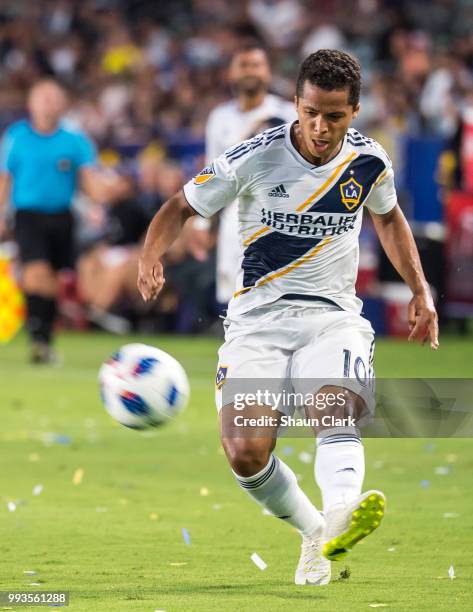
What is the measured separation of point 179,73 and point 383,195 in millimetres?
15912

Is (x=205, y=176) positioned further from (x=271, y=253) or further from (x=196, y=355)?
(x=196, y=355)

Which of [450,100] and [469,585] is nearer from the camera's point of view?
[469,585]

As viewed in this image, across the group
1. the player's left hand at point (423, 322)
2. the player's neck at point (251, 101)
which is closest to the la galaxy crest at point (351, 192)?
the player's left hand at point (423, 322)

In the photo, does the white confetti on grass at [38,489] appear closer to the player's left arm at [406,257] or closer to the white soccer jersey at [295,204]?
the white soccer jersey at [295,204]

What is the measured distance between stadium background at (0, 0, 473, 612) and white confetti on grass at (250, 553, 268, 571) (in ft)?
0.13

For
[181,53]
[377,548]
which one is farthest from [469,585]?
[181,53]

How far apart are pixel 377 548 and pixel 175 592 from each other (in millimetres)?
1277

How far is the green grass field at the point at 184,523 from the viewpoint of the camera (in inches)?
207

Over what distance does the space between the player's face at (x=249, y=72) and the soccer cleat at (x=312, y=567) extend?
5.18m

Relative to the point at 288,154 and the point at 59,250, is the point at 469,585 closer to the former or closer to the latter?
the point at 288,154

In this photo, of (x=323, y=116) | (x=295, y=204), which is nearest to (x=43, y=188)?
(x=295, y=204)

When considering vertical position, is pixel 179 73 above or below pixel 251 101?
above

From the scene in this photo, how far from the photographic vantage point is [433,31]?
67.2 feet

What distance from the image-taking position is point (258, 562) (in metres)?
5.85
